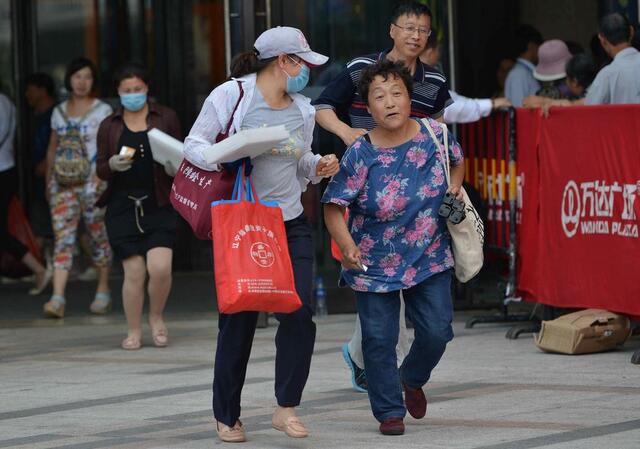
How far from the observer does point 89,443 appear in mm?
7047

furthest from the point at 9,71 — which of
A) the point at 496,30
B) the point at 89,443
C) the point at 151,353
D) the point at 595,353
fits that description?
the point at 89,443

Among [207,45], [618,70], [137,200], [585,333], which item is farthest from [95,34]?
[585,333]

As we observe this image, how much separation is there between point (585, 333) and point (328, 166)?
3.10 metres

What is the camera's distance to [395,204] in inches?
274

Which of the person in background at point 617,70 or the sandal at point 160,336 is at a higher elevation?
the person in background at point 617,70

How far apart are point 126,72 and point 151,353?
1.85 metres

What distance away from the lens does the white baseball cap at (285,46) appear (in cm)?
696

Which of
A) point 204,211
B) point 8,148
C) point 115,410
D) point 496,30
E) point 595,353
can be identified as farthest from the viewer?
point 496,30

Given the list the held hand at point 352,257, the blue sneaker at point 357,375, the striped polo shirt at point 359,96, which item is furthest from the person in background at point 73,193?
the held hand at point 352,257

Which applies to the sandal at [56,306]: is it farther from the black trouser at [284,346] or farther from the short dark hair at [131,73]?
the black trouser at [284,346]

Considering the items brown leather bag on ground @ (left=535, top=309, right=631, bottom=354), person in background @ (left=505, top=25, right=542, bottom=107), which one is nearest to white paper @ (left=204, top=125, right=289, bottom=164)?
brown leather bag on ground @ (left=535, top=309, right=631, bottom=354)

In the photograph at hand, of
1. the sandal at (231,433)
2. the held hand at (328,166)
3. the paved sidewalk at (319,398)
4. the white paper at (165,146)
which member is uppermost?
the held hand at (328,166)

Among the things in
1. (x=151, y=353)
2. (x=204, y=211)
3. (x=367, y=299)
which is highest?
(x=204, y=211)

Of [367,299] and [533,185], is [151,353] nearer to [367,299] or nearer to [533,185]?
[533,185]
